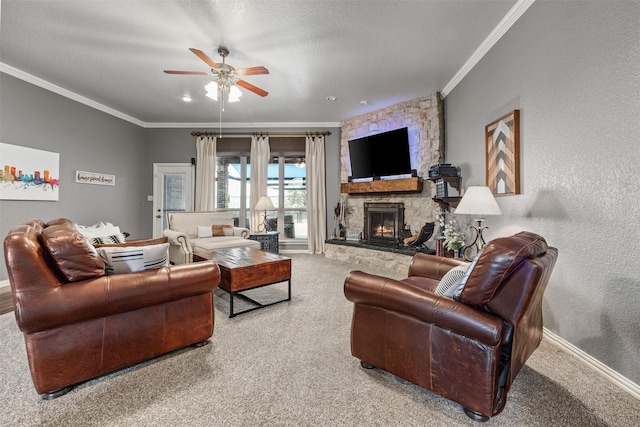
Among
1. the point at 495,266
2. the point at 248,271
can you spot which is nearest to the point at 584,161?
the point at 495,266

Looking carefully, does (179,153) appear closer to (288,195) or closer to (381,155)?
(288,195)

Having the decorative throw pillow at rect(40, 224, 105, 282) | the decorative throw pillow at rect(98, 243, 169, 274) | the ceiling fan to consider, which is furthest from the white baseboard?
the ceiling fan

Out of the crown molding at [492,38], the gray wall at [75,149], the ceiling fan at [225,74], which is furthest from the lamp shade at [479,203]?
the gray wall at [75,149]

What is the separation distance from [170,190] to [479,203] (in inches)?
236

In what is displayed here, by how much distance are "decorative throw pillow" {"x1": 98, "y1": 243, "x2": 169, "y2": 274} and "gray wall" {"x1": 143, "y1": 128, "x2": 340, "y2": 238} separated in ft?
14.5

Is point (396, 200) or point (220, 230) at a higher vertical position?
point (396, 200)

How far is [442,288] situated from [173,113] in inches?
228

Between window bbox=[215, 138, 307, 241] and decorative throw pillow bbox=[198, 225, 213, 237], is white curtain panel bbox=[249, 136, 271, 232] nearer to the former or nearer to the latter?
window bbox=[215, 138, 307, 241]

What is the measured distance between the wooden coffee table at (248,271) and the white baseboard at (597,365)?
2.35 metres

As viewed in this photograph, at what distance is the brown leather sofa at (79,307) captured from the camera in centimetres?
145

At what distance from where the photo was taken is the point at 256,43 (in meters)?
3.12

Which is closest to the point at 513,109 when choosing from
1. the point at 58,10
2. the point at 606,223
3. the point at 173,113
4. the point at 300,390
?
the point at 606,223

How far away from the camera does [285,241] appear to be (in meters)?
6.28

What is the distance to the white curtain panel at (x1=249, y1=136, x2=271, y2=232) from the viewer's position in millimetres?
6074
